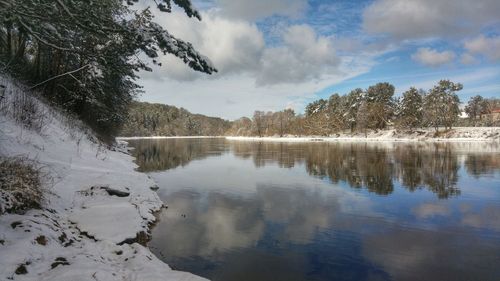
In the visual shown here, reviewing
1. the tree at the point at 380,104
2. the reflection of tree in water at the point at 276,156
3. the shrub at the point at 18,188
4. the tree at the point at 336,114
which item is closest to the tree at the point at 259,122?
the tree at the point at 336,114

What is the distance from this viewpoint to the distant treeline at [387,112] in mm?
92438

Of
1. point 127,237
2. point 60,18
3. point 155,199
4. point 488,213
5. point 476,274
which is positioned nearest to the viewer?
point 60,18

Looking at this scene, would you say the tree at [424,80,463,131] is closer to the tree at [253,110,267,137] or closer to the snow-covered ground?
the tree at [253,110,267,137]

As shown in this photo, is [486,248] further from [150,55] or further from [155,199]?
[155,199]

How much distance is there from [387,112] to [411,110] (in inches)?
377

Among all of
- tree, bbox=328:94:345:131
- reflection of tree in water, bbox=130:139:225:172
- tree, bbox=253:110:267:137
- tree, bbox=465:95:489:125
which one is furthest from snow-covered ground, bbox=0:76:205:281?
tree, bbox=253:110:267:137

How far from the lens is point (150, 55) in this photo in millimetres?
7219

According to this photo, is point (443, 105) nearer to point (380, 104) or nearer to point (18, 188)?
point (380, 104)

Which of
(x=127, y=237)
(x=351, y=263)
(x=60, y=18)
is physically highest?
(x=60, y=18)

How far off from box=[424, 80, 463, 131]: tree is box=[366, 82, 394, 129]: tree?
494 inches

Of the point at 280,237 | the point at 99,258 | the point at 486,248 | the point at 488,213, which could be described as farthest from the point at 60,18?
the point at 488,213

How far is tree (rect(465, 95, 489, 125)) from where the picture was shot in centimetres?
12684

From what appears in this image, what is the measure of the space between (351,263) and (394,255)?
1377mm

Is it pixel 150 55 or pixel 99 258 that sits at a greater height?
pixel 150 55
